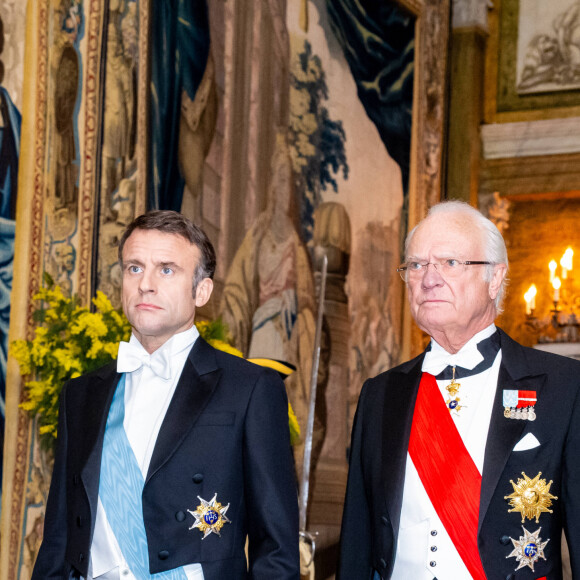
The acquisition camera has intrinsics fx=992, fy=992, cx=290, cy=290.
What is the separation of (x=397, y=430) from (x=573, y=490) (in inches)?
20.8

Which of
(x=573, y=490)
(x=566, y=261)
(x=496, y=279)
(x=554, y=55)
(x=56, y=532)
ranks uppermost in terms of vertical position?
(x=554, y=55)

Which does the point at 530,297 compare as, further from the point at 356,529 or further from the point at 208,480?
the point at 208,480

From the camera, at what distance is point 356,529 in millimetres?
2955

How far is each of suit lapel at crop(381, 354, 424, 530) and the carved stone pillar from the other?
25.8ft

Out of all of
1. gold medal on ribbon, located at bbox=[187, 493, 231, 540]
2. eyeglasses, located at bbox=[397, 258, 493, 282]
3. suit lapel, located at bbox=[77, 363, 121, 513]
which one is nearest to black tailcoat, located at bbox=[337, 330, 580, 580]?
eyeglasses, located at bbox=[397, 258, 493, 282]

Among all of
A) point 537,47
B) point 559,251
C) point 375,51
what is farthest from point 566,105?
point 375,51

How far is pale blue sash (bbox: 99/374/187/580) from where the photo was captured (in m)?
2.56

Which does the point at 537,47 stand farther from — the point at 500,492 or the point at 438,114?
the point at 500,492

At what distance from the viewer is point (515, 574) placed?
258 cm

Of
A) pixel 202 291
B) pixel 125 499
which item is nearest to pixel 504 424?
pixel 202 291

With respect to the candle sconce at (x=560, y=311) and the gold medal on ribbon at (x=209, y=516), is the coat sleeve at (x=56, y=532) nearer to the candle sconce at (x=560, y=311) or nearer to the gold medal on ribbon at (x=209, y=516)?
the gold medal on ribbon at (x=209, y=516)

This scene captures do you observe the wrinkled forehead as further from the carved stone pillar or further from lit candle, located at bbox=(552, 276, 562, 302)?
the carved stone pillar

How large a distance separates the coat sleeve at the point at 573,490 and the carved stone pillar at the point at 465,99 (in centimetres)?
816

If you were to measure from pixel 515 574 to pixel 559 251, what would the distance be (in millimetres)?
8519
